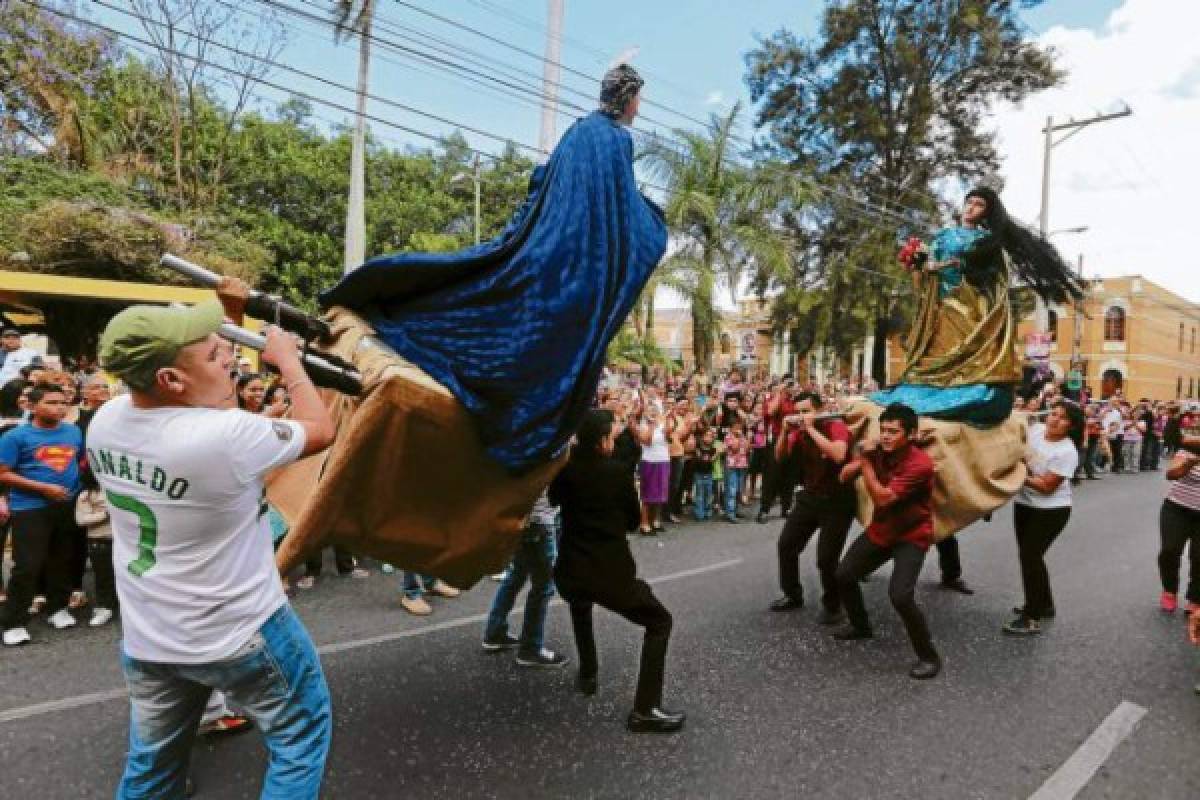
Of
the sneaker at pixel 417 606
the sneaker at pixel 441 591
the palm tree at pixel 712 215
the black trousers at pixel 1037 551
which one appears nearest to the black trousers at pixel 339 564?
the sneaker at pixel 441 591

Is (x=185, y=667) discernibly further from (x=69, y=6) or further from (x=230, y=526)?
(x=69, y=6)

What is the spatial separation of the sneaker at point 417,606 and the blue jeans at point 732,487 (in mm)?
5066

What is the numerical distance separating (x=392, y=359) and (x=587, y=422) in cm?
123

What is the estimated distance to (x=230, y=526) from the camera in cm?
206

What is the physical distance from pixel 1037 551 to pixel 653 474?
4252 mm

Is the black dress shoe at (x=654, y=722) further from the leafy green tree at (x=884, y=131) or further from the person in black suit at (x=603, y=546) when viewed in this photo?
the leafy green tree at (x=884, y=131)

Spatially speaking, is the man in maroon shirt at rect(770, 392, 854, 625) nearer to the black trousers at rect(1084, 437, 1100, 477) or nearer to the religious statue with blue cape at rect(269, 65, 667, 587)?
the religious statue with blue cape at rect(269, 65, 667, 587)

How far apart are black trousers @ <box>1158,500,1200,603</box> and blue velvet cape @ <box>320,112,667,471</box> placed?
17.0ft

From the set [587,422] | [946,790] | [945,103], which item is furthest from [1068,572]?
[945,103]

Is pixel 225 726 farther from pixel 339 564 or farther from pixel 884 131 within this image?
pixel 884 131

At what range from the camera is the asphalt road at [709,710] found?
3039 millimetres

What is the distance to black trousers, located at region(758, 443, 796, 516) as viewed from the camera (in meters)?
9.35

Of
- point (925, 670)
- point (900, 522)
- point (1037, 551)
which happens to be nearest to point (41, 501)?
point (900, 522)

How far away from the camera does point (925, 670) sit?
4219mm
